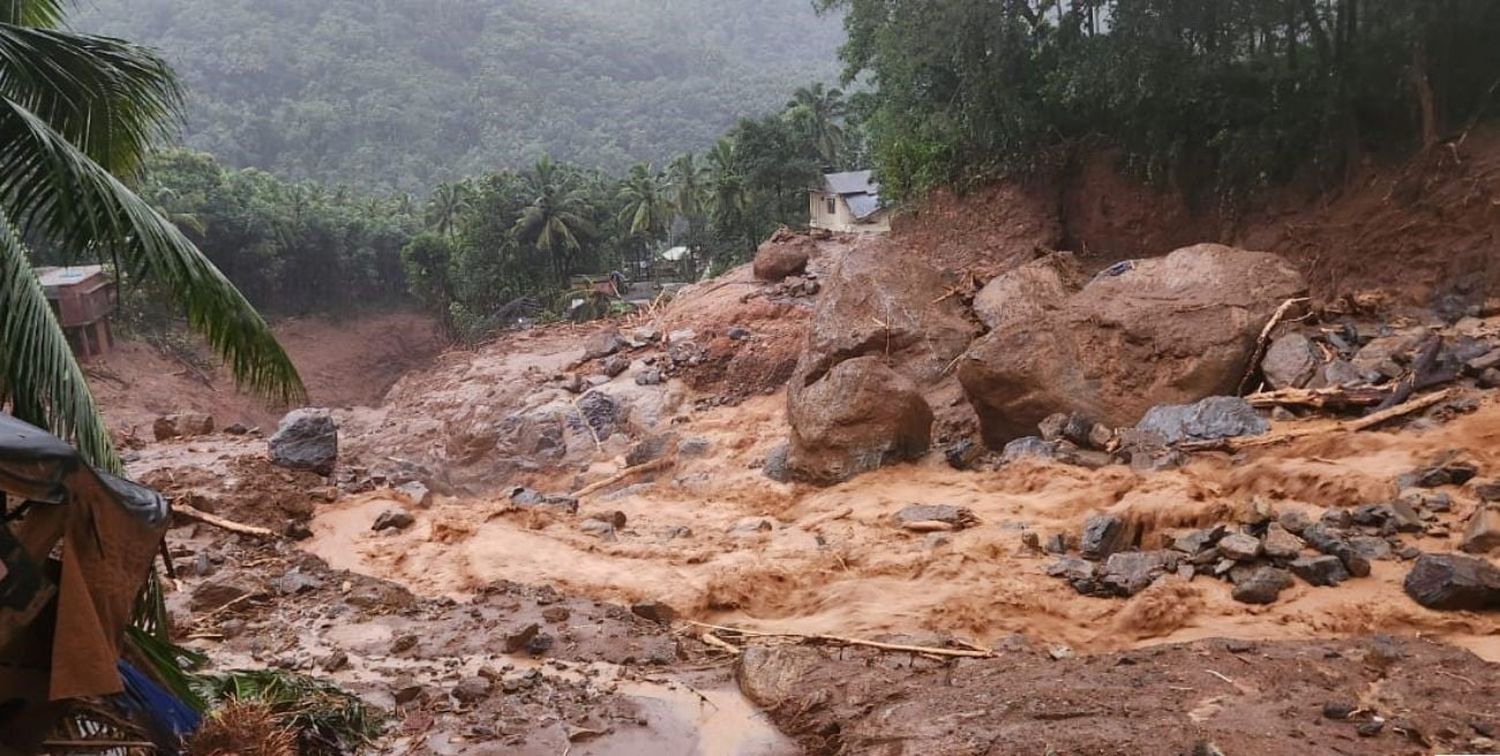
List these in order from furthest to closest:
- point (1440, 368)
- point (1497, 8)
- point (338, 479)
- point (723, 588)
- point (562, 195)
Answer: point (562, 195) < point (338, 479) < point (1497, 8) < point (1440, 368) < point (723, 588)

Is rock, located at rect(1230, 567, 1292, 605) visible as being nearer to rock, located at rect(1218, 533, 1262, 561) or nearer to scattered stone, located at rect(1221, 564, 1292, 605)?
scattered stone, located at rect(1221, 564, 1292, 605)

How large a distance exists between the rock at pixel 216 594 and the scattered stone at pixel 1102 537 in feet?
23.8

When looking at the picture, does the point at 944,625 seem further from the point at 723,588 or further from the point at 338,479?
the point at 338,479

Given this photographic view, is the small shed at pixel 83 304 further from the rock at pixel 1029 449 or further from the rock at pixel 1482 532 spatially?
the rock at pixel 1482 532

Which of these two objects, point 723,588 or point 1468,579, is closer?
point 1468,579

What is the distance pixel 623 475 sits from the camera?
1371 cm

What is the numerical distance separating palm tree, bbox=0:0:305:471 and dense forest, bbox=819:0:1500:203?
13004 mm

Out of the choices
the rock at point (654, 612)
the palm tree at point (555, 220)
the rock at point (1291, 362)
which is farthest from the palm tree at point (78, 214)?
the palm tree at point (555, 220)

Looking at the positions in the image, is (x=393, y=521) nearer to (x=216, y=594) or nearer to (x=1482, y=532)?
(x=216, y=594)

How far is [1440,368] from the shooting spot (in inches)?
370

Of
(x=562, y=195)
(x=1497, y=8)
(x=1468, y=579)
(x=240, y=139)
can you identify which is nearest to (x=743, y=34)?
(x=240, y=139)

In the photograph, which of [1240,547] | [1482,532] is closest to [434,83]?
[1240,547]

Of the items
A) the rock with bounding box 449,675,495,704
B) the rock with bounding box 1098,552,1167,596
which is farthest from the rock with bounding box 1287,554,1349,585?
the rock with bounding box 449,675,495,704

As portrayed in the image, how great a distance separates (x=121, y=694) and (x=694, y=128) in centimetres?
7883
